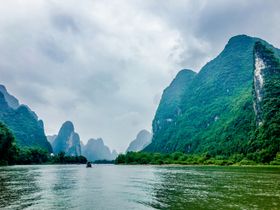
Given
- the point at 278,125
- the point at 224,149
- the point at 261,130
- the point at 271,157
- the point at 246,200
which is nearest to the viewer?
the point at 246,200

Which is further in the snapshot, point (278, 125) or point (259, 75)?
point (259, 75)

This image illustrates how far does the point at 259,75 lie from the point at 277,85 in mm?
21794

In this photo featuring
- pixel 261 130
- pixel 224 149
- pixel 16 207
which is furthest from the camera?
pixel 224 149

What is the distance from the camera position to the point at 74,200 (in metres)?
31.5

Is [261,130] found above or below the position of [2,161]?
above

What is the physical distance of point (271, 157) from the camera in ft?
427

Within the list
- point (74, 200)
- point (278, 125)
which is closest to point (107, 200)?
point (74, 200)

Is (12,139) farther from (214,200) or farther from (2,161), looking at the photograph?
(214,200)

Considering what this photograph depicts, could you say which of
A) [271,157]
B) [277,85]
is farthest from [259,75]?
[271,157]

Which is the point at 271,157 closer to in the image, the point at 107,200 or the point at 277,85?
the point at 277,85

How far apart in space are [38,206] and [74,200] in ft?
15.2

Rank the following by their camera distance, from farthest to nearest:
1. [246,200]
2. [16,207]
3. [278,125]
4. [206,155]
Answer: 1. [206,155]
2. [278,125]
3. [246,200]
4. [16,207]

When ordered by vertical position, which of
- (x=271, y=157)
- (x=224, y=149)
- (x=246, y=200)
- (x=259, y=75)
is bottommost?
(x=246, y=200)

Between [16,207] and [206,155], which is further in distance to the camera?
[206,155]
